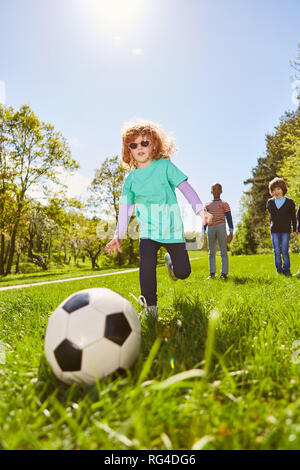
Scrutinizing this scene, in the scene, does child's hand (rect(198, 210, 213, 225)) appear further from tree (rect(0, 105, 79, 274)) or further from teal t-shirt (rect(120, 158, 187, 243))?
tree (rect(0, 105, 79, 274))

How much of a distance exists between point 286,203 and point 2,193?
68.7 feet

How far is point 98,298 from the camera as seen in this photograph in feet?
6.99

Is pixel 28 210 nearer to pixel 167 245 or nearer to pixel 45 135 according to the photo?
pixel 45 135

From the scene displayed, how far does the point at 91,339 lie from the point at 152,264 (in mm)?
1761

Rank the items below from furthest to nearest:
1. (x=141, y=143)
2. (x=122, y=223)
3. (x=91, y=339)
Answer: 1. (x=122, y=223)
2. (x=141, y=143)
3. (x=91, y=339)

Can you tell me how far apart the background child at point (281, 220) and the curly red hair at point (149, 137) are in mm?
4680

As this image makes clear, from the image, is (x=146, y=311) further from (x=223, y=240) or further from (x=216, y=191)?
(x=216, y=191)

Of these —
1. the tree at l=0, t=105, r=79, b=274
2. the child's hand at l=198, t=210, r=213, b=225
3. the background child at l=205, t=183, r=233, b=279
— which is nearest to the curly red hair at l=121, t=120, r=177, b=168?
the child's hand at l=198, t=210, r=213, b=225

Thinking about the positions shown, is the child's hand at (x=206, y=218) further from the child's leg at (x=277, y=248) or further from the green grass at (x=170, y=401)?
the child's leg at (x=277, y=248)

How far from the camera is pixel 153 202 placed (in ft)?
11.9

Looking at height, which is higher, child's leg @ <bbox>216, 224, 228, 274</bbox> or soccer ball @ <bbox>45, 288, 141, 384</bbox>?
child's leg @ <bbox>216, 224, 228, 274</bbox>

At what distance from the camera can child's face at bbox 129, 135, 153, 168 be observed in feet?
11.8

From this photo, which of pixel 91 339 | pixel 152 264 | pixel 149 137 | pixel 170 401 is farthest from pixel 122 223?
pixel 170 401

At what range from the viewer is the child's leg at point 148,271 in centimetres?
354
